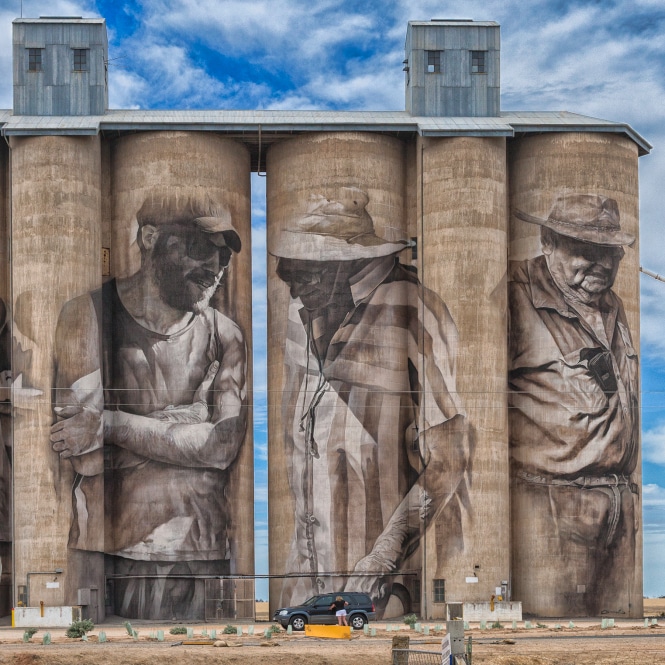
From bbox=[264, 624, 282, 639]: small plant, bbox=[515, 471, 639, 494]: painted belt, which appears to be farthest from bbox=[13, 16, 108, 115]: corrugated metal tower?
bbox=[264, 624, 282, 639]: small plant

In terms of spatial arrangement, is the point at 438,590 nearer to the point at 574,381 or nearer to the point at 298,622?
the point at 574,381

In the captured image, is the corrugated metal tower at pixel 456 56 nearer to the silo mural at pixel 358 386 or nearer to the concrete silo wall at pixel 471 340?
the concrete silo wall at pixel 471 340

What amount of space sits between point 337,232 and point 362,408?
1051 cm

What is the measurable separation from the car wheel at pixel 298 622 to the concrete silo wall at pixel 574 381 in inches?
875

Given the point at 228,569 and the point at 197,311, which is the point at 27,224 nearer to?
the point at 197,311

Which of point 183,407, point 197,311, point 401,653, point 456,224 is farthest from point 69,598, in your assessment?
point 401,653

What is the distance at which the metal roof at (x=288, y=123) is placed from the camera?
85.6m

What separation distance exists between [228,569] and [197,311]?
15143 mm

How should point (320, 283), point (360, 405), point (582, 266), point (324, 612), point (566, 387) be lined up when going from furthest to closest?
point (582, 266), point (320, 283), point (566, 387), point (360, 405), point (324, 612)

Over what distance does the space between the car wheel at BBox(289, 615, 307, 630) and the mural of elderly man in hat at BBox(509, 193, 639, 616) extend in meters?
22.2

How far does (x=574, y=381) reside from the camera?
284 feet

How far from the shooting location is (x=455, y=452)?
83375 millimetres

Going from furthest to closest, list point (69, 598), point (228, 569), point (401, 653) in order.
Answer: point (228, 569), point (69, 598), point (401, 653)

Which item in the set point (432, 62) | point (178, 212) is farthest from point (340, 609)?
point (432, 62)
